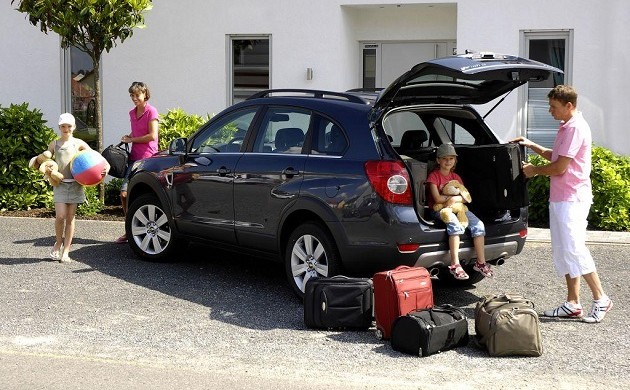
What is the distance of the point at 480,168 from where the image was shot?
8398 mm

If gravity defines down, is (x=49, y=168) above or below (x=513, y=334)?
above

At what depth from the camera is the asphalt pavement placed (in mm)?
6250

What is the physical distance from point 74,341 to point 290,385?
6.25 ft

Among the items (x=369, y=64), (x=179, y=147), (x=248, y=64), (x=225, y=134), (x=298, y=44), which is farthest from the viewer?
(x=369, y=64)

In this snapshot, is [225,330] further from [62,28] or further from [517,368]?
[62,28]

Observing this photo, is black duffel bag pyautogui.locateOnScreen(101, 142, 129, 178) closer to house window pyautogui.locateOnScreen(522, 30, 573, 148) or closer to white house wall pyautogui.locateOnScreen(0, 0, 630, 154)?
white house wall pyautogui.locateOnScreen(0, 0, 630, 154)

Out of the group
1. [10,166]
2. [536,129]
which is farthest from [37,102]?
[536,129]

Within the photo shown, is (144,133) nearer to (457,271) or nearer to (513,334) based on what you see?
(457,271)

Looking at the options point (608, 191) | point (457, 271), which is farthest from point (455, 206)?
point (608, 191)

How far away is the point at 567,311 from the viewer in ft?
25.7

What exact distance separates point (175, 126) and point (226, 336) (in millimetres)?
7060

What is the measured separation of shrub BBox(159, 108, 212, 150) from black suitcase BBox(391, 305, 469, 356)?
7.52m

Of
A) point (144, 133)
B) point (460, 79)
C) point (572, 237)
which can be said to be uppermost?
point (460, 79)

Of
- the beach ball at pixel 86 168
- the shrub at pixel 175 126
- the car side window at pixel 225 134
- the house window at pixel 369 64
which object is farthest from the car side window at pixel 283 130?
the house window at pixel 369 64
